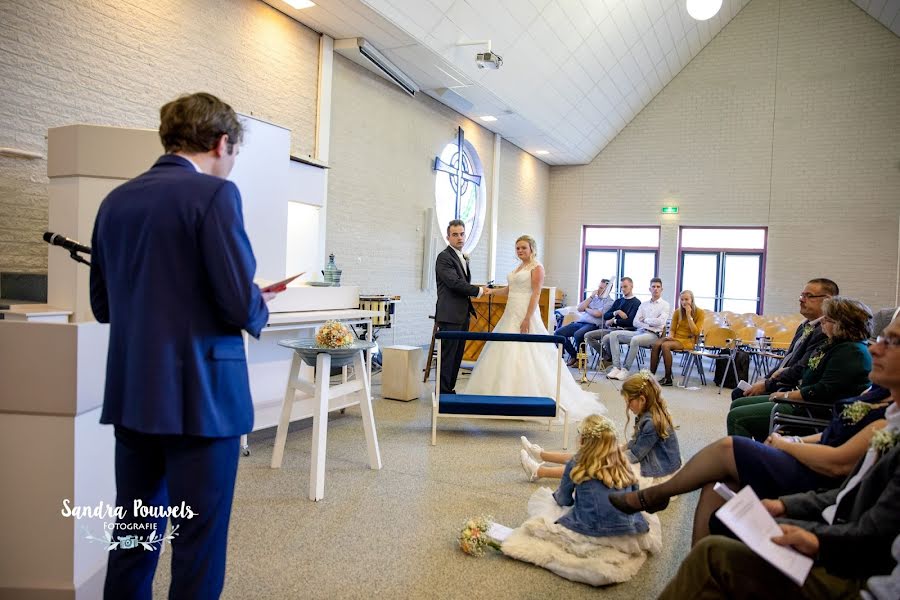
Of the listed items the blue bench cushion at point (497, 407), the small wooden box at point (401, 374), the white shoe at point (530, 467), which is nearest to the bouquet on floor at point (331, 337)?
the blue bench cushion at point (497, 407)

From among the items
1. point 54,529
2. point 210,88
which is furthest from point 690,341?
point 54,529

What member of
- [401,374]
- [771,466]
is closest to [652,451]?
[771,466]

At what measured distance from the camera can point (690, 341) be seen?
26.3 feet

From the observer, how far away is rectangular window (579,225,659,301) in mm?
13031

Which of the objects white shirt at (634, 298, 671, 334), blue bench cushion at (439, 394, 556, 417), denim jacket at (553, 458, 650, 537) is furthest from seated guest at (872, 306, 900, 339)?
white shirt at (634, 298, 671, 334)

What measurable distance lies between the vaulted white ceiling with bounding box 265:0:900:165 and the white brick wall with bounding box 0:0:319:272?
626mm

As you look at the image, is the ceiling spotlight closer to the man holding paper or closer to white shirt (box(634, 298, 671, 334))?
white shirt (box(634, 298, 671, 334))

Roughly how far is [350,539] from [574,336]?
22.4 ft

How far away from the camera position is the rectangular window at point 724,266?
12.1 meters

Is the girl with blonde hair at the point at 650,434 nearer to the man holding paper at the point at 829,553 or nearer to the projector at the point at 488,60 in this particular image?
the man holding paper at the point at 829,553

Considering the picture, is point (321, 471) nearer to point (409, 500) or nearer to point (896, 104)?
point (409, 500)

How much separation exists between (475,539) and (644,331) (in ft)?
20.9

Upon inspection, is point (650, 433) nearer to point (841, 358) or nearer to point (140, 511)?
point (841, 358)

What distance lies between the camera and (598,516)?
2.60 m
